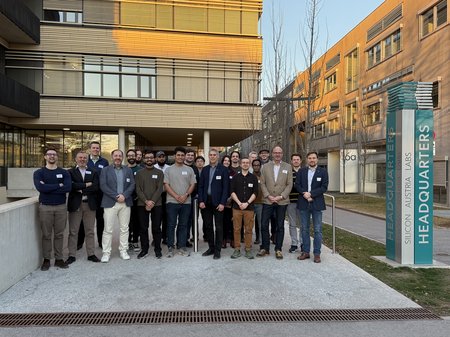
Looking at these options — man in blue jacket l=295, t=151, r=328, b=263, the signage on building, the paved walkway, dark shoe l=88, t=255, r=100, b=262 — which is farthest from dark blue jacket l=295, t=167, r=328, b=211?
dark shoe l=88, t=255, r=100, b=262

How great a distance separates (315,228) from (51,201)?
4813mm

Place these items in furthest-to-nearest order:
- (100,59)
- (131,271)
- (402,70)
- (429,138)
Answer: (402,70), (100,59), (429,138), (131,271)

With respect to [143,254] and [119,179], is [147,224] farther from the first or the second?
[119,179]

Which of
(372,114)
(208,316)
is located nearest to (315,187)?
(208,316)

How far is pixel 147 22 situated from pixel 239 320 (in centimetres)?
1888

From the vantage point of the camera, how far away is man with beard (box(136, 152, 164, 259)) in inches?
277

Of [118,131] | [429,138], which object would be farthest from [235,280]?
[118,131]

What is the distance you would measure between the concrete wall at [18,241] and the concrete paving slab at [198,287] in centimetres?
19

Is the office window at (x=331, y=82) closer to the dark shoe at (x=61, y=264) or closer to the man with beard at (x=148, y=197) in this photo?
the man with beard at (x=148, y=197)

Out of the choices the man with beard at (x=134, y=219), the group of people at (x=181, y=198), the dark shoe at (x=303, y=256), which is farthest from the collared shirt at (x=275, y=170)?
the man with beard at (x=134, y=219)

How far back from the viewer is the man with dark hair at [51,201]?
6.08 m

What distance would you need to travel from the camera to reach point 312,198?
692 cm

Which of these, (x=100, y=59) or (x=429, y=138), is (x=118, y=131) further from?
(x=429, y=138)

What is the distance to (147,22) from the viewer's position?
64.9 feet
